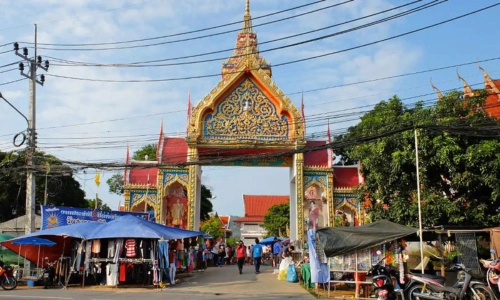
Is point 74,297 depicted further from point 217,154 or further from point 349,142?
point 217,154

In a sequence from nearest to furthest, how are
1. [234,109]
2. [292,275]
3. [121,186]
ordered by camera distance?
[292,275]
[234,109]
[121,186]

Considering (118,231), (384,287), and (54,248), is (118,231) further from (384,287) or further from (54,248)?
(384,287)

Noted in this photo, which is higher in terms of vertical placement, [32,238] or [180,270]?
[32,238]

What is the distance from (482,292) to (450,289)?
67 centimetres

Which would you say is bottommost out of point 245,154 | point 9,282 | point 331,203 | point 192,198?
point 9,282

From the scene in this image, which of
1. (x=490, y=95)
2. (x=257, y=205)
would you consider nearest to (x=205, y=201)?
(x=257, y=205)

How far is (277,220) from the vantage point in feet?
164

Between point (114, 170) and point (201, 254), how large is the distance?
8401 mm

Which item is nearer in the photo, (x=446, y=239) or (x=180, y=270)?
(x=446, y=239)

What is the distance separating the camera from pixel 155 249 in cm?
1589

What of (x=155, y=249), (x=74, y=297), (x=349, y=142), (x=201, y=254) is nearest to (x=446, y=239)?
(x=349, y=142)

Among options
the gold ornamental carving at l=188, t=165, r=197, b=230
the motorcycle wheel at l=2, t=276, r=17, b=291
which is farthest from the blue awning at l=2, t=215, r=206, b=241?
the gold ornamental carving at l=188, t=165, r=197, b=230

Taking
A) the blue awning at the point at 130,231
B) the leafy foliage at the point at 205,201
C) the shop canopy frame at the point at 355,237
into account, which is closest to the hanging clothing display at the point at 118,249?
the blue awning at the point at 130,231

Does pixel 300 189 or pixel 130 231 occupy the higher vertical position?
pixel 300 189
